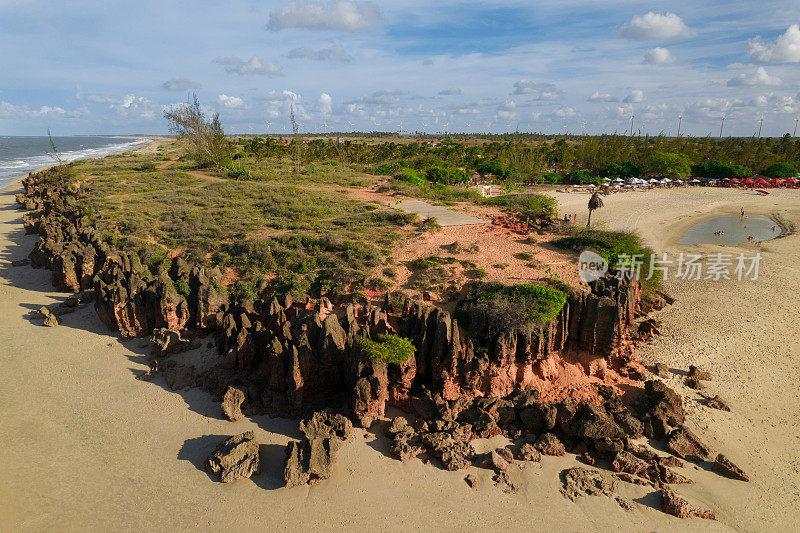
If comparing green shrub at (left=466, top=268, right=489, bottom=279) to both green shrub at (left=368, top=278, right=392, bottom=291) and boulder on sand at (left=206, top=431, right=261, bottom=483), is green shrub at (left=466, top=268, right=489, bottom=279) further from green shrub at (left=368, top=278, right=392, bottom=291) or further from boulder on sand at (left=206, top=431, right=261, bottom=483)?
boulder on sand at (left=206, top=431, right=261, bottom=483)

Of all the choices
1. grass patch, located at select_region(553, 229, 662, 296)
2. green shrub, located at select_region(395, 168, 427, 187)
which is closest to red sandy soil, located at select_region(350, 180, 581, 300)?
grass patch, located at select_region(553, 229, 662, 296)

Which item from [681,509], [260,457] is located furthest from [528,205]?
[260,457]

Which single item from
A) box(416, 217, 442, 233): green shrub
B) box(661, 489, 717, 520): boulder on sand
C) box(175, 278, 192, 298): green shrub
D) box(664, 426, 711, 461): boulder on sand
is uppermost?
box(416, 217, 442, 233): green shrub

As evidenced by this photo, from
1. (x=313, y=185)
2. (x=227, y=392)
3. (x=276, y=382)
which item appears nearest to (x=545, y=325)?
(x=276, y=382)

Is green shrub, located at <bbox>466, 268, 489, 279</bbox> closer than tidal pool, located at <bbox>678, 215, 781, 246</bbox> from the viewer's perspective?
Yes

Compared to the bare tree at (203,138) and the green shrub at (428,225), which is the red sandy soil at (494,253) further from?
the bare tree at (203,138)

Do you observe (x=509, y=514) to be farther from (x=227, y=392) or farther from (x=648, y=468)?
(x=227, y=392)

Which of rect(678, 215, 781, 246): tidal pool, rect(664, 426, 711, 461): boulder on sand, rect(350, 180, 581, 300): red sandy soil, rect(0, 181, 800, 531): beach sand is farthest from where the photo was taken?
rect(678, 215, 781, 246): tidal pool

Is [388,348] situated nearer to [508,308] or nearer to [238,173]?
[508,308]
